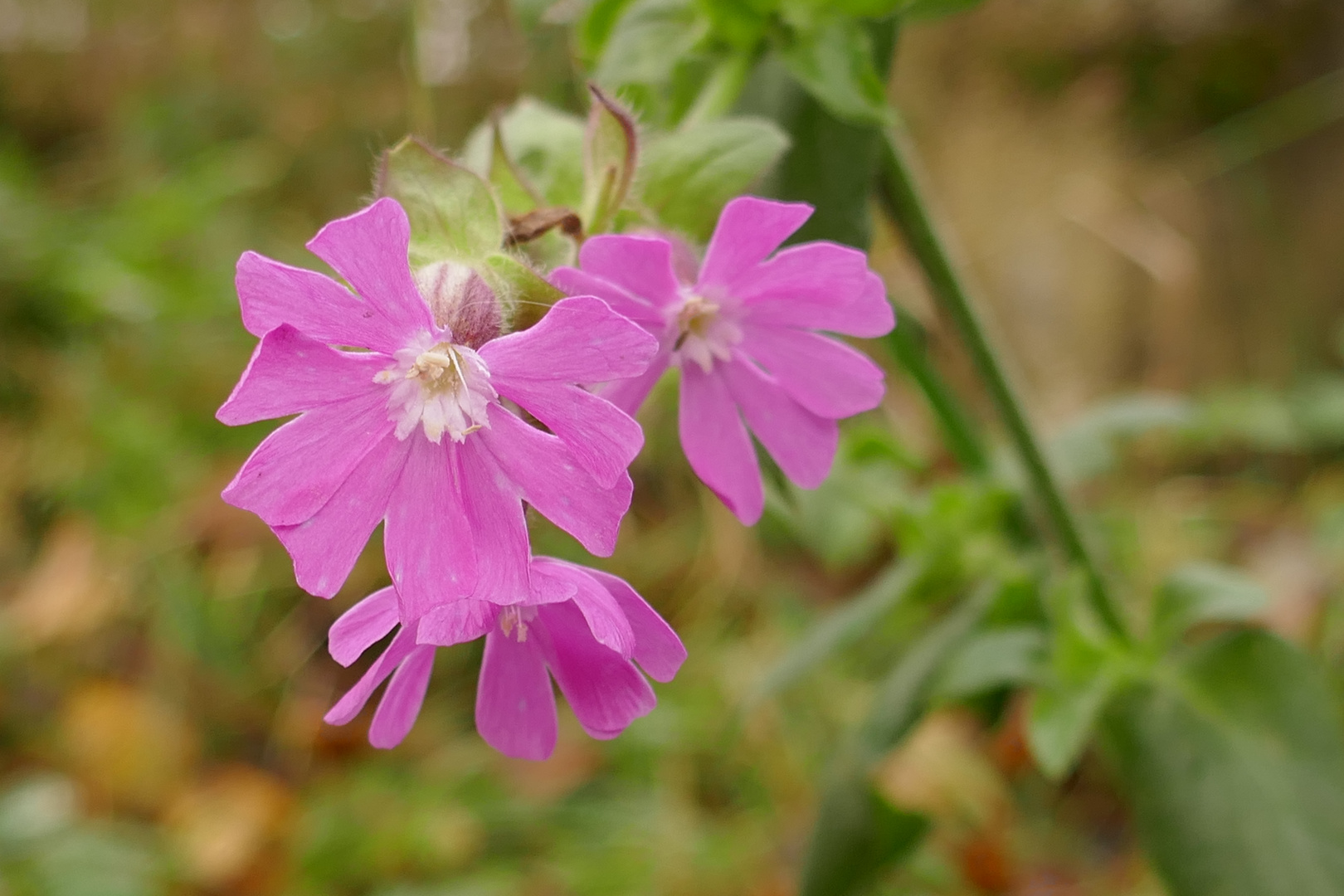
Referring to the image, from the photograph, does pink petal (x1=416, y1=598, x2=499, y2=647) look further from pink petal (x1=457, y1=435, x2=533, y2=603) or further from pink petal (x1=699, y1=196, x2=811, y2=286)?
pink petal (x1=699, y1=196, x2=811, y2=286)

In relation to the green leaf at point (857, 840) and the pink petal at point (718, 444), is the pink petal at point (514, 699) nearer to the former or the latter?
the pink petal at point (718, 444)

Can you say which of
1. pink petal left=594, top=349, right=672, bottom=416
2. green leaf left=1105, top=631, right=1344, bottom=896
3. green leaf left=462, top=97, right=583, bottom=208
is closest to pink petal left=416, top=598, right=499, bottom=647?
pink petal left=594, top=349, right=672, bottom=416

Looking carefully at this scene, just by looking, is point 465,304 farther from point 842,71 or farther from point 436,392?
point 842,71

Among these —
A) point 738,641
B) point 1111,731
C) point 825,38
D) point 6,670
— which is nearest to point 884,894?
point 1111,731

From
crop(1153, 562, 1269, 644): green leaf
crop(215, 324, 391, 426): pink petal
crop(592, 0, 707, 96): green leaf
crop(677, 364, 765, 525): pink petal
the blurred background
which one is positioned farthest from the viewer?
the blurred background

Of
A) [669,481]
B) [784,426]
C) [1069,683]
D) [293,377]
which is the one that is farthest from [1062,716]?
[669,481]

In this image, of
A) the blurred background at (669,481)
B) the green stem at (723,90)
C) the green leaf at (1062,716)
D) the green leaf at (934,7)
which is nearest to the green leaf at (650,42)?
the green stem at (723,90)
